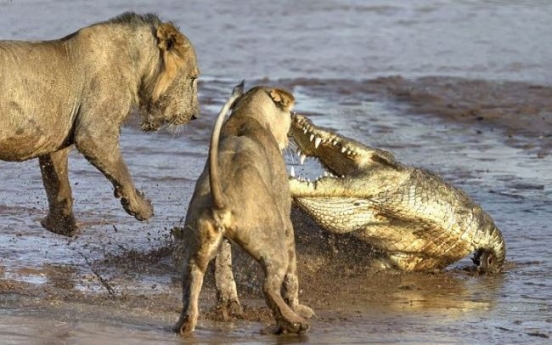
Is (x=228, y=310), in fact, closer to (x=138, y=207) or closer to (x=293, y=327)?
(x=293, y=327)

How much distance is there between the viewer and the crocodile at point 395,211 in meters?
9.19

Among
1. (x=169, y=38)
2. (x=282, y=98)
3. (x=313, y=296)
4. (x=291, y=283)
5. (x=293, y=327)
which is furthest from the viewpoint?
(x=169, y=38)

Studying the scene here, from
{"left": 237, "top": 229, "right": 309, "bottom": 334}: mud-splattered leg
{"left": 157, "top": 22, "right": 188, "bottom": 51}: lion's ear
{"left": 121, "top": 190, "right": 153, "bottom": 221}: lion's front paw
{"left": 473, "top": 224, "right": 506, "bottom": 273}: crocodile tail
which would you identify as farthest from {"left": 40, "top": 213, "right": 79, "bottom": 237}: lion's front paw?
{"left": 473, "top": 224, "right": 506, "bottom": 273}: crocodile tail

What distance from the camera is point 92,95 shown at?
334 inches

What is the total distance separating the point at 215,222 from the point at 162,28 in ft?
7.86

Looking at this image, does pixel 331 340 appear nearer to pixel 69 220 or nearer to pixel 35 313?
pixel 35 313

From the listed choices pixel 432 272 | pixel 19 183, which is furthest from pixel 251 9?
pixel 432 272

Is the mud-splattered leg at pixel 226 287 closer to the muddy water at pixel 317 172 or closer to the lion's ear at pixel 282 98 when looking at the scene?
the muddy water at pixel 317 172

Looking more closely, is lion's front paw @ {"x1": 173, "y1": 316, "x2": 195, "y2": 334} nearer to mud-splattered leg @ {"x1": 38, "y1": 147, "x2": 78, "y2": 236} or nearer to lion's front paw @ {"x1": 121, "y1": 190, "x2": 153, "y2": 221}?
lion's front paw @ {"x1": 121, "y1": 190, "x2": 153, "y2": 221}

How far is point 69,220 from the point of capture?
29.8ft

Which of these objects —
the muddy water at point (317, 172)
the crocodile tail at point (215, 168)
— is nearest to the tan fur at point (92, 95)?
the muddy water at point (317, 172)

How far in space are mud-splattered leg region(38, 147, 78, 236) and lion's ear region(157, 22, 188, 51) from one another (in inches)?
38.0

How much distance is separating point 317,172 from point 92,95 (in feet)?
13.8

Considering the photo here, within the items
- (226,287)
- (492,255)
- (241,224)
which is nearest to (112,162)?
(226,287)
